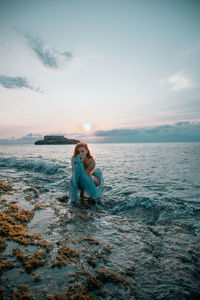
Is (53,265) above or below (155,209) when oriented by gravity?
above

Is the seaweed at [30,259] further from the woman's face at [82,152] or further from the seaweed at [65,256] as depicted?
the woman's face at [82,152]

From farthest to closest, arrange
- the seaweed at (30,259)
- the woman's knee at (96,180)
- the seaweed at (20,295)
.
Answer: the woman's knee at (96,180) < the seaweed at (30,259) < the seaweed at (20,295)

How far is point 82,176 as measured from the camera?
22.1ft

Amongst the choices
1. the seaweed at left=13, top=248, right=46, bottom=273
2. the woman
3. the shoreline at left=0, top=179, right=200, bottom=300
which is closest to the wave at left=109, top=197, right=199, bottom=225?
the shoreline at left=0, top=179, right=200, bottom=300

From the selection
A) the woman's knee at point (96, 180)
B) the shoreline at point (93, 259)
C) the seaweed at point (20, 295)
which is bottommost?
the shoreline at point (93, 259)

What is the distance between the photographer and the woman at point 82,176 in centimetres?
668

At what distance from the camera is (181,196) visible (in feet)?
27.6

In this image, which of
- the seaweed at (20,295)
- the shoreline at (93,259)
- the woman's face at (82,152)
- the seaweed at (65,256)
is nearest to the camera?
the seaweed at (20,295)

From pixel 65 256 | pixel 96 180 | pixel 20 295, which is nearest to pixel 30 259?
pixel 65 256

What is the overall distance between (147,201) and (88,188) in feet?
10.4

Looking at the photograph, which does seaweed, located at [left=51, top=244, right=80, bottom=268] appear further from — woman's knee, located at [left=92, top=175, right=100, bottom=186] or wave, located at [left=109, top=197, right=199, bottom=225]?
woman's knee, located at [left=92, top=175, right=100, bottom=186]

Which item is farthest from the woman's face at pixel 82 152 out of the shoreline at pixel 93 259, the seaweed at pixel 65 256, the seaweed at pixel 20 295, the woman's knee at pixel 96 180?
the seaweed at pixel 20 295

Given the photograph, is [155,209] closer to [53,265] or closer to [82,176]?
[82,176]

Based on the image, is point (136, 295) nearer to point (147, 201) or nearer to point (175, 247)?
point (175, 247)
